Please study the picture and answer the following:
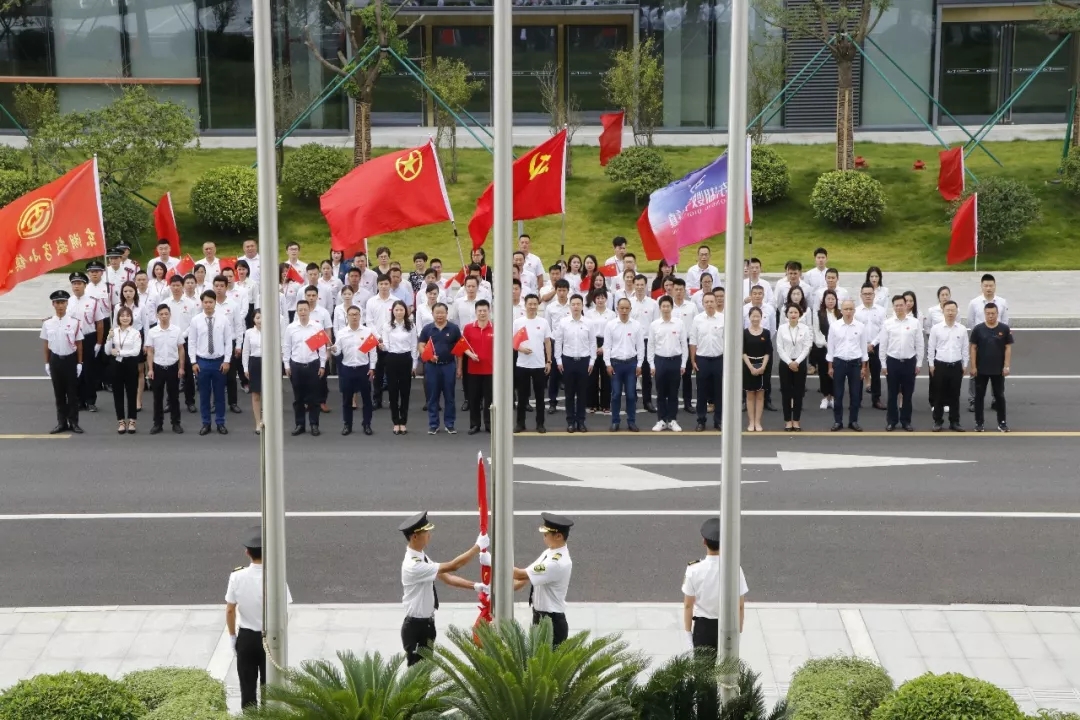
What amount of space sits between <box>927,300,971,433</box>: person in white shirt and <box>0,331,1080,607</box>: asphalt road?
424mm

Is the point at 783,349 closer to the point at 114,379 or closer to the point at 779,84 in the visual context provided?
the point at 114,379

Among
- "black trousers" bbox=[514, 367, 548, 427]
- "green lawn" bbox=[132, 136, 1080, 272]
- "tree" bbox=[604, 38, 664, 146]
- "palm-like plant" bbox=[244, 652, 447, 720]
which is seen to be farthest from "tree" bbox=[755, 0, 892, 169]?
"palm-like plant" bbox=[244, 652, 447, 720]

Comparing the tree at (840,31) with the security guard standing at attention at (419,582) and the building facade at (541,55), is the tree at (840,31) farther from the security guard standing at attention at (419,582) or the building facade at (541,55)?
the security guard standing at attention at (419,582)

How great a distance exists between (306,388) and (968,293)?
13758 mm

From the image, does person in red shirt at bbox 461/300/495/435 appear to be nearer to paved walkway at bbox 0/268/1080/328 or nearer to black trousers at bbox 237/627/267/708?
black trousers at bbox 237/627/267/708

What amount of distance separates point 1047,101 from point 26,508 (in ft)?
102

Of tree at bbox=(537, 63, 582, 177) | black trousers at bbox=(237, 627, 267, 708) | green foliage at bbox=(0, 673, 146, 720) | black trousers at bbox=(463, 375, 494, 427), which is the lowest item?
black trousers at bbox=(237, 627, 267, 708)

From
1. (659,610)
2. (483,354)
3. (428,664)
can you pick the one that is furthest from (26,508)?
(428,664)

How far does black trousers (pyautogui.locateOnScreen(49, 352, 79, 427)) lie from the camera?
A: 1728cm

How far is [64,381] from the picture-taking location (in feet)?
56.8

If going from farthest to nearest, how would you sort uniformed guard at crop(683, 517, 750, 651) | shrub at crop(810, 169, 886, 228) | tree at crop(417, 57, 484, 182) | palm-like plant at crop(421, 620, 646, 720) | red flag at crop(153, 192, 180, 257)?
1. tree at crop(417, 57, 484, 182)
2. shrub at crop(810, 169, 886, 228)
3. red flag at crop(153, 192, 180, 257)
4. uniformed guard at crop(683, 517, 750, 651)
5. palm-like plant at crop(421, 620, 646, 720)

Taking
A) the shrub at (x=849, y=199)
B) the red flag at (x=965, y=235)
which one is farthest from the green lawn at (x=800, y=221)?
the red flag at (x=965, y=235)

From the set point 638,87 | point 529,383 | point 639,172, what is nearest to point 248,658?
point 529,383

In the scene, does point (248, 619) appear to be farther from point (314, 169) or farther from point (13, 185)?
point (314, 169)
